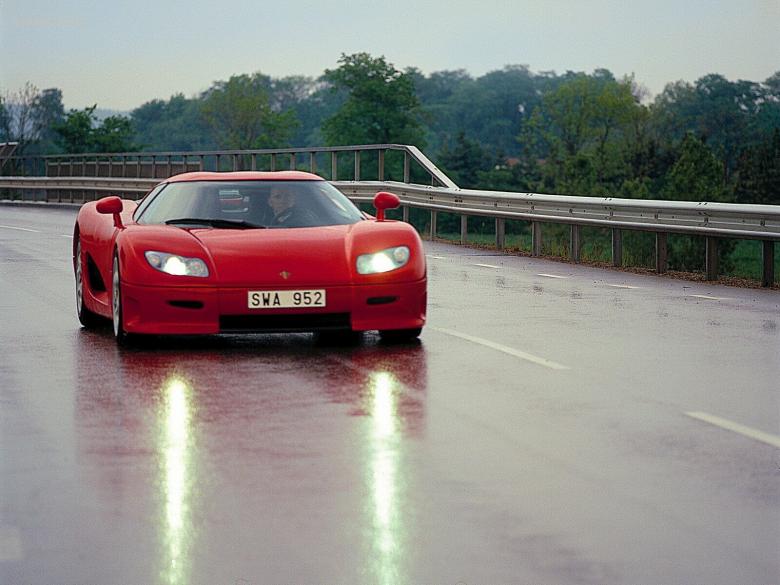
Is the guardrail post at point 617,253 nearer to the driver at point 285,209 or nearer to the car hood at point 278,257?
the driver at point 285,209

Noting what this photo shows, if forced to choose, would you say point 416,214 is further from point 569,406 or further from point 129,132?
point 569,406

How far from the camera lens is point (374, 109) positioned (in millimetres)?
124562

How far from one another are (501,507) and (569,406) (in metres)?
2.59

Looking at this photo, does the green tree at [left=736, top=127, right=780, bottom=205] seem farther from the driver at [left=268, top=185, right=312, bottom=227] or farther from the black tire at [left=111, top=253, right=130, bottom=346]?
the black tire at [left=111, top=253, right=130, bottom=346]

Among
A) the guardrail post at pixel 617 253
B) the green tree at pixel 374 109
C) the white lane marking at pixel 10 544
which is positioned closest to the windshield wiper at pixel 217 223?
the white lane marking at pixel 10 544

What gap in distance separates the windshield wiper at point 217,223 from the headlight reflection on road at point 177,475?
2.37 m

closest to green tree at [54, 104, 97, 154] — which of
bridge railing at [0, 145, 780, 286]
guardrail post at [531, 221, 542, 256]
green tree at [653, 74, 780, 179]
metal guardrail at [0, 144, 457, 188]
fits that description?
green tree at [653, 74, 780, 179]

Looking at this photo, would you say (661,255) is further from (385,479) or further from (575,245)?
(385,479)

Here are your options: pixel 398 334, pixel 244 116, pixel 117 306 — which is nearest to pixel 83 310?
pixel 117 306

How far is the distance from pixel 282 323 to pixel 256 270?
0.40 meters

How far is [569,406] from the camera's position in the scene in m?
8.62

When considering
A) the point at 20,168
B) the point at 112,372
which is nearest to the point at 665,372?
the point at 112,372

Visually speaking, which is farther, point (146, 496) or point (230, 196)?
point (230, 196)

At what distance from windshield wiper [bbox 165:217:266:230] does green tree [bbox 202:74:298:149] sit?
167m
